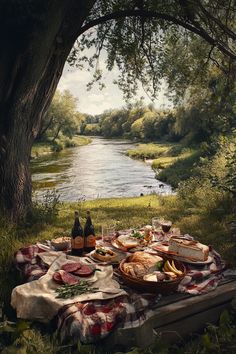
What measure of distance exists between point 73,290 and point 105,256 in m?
0.84

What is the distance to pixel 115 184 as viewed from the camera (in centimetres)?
2567

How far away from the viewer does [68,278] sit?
3850mm

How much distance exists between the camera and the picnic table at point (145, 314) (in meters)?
3.31

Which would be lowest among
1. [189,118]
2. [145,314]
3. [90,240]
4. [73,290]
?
[145,314]

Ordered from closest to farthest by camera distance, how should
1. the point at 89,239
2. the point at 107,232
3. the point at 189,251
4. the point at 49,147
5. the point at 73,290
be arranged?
the point at 73,290 < the point at 189,251 < the point at 89,239 < the point at 107,232 < the point at 49,147

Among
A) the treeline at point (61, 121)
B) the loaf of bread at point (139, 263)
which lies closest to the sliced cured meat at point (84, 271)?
the loaf of bread at point (139, 263)

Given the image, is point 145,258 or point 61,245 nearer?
point 145,258

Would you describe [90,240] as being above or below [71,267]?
above

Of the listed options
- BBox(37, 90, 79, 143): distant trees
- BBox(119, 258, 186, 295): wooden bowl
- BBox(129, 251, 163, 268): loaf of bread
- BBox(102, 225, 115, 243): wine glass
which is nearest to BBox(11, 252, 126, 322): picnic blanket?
BBox(119, 258, 186, 295): wooden bowl

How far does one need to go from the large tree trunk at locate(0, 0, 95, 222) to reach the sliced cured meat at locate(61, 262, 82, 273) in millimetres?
3569

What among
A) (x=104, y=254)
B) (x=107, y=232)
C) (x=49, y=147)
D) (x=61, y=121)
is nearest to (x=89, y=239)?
(x=104, y=254)

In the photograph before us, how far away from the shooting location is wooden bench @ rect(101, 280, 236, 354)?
11.0ft

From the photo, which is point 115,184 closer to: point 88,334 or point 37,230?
point 37,230

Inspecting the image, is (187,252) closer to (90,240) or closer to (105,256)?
(105,256)
